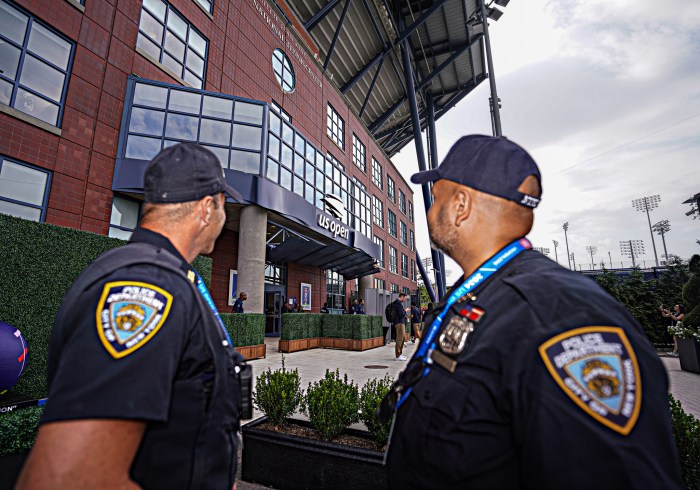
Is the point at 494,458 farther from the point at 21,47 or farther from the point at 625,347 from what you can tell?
the point at 21,47

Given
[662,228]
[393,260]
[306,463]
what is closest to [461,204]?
[306,463]

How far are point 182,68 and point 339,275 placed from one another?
58.4ft

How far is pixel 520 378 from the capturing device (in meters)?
1.09

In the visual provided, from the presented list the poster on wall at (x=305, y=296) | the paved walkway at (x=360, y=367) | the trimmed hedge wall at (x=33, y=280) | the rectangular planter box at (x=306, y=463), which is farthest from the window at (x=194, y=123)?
the rectangular planter box at (x=306, y=463)

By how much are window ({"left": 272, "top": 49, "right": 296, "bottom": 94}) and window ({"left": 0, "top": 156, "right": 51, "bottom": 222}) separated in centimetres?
1344

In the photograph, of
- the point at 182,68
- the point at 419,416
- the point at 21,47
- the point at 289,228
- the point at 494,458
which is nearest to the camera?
the point at 494,458

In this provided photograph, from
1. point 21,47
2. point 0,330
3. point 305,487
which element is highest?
point 21,47

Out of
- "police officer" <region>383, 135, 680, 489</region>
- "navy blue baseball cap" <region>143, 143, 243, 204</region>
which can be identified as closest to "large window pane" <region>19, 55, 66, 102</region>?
"navy blue baseball cap" <region>143, 143, 243, 204</region>

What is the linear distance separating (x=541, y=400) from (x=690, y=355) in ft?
42.6

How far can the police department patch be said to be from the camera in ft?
3.15

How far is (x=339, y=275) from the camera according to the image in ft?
90.1

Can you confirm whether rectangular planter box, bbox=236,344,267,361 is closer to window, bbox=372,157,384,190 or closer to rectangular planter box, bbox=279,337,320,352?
rectangular planter box, bbox=279,337,320,352

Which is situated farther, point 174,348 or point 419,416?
point 419,416

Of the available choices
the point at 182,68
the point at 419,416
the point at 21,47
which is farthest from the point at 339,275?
the point at 419,416
